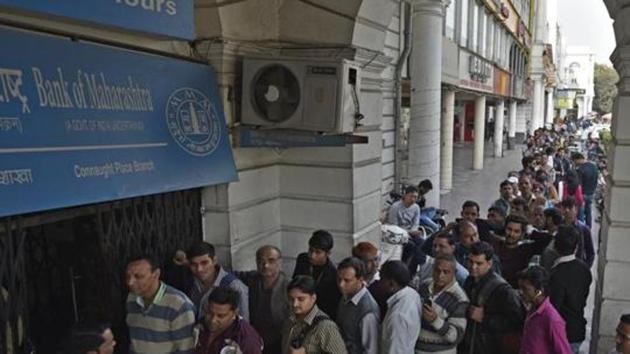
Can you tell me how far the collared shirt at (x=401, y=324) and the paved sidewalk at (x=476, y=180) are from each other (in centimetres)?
939

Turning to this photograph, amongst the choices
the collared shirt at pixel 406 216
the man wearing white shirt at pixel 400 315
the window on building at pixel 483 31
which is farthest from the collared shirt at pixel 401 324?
the window on building at pixel 483 31

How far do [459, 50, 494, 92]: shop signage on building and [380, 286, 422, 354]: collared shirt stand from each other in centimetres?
1372

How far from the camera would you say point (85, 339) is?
295cm

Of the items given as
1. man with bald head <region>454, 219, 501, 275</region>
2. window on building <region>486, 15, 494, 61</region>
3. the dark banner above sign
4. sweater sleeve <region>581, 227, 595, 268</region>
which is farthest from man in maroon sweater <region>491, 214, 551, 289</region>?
window on building <region>486, 15, 494, 61</region>

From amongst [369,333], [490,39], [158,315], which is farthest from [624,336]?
[490,39]

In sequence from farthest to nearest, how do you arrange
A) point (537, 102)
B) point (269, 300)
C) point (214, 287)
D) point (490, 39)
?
1. point (537, 102)
2. point (490, 39)
3. point (269, 300)
4. point (214, 287)

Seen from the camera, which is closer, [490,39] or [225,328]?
[225,328]

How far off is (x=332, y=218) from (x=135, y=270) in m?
2.81

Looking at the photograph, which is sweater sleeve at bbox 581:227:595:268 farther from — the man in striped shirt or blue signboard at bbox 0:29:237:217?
the man in striped shirt

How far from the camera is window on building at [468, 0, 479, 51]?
59.1ft

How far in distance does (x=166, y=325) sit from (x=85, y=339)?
0.63 metres

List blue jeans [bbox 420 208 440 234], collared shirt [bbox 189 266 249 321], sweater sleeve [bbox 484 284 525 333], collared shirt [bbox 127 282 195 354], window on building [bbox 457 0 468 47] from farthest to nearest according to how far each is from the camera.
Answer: window on building [bbox 457 0 468 47], blue jeans [bbox 420 208 440 234], collared shirt [bbox 189 266 249 321], sweater sleeve [bbox 484 284 525 333], collared shirt [bbox 127 282 195 354]

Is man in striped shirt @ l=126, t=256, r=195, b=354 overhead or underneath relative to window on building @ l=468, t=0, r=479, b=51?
underneath

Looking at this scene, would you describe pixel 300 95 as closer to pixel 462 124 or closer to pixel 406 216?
pixel 406 216
